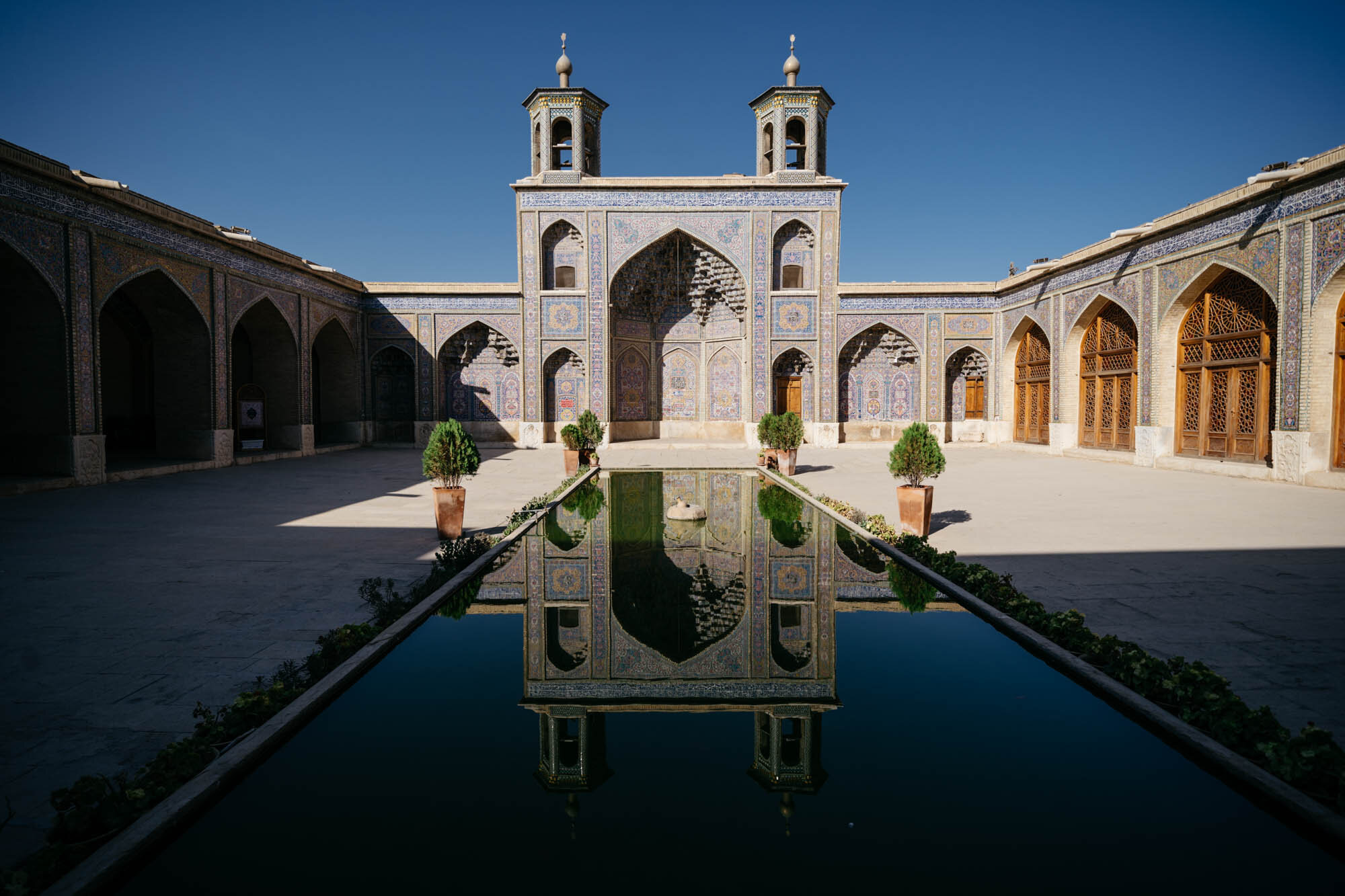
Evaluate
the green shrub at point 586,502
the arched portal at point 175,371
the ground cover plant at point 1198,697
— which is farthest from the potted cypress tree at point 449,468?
the arched portal at point 175,371

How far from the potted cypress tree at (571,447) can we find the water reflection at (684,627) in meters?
4.13

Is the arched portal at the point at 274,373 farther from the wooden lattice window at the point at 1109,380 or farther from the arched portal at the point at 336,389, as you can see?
the wooden lattice window at the point at 1109,380

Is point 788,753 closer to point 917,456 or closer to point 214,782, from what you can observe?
point 214,782

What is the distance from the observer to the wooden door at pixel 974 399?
17859mm

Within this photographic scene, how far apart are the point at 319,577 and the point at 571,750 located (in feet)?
9.02

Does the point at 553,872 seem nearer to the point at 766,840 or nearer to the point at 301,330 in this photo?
the point at 766,840

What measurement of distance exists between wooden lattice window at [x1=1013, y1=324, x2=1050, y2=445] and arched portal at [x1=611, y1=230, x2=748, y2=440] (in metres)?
6.43

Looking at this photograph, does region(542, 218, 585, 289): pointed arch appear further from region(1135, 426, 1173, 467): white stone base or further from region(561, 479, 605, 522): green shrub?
region(1135, 426, 1173, 467): white stone base

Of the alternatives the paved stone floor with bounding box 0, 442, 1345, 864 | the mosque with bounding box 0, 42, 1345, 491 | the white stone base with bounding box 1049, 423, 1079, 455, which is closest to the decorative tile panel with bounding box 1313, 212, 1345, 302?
the mosque with bounding box 0, 42, 1345, 491

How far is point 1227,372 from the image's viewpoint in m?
10.7

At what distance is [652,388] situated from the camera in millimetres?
18906

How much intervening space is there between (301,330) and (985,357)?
1568 centimetres

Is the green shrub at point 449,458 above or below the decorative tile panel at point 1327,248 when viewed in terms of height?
below

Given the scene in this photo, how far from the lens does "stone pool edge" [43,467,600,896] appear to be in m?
1.70
